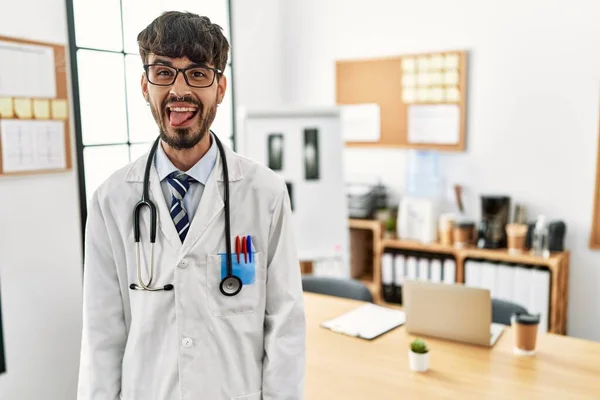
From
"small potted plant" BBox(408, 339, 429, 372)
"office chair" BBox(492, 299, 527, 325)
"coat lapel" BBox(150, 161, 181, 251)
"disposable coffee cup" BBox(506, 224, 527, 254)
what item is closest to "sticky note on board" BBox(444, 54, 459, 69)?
"disposable coffee cup" BBox(506, 224, 527, 254)

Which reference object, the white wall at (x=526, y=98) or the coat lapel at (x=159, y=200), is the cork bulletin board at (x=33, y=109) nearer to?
the coat lapel at (x=159, y=200)

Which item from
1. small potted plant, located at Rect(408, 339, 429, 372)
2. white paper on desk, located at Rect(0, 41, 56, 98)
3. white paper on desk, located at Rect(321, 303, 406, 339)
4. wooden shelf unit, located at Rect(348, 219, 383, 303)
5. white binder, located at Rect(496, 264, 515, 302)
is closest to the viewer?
small potted plant, located at Rect(408, 339, 429, 372)

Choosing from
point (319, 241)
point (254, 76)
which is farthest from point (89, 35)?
point (319, 241)

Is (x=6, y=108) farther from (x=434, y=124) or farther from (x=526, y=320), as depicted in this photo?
(x=434, y=124)

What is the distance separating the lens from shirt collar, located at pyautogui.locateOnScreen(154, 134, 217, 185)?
1.39m

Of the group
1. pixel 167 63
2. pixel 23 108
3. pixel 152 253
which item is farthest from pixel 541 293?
pixel 23 108

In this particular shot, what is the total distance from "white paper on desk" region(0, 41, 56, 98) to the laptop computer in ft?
5.96

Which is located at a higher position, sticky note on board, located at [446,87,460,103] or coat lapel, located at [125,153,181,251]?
sticky note on board, located at [446,87,460,103]

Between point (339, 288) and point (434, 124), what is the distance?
1562 millimetres

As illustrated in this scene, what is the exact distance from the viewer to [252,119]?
3664 mm

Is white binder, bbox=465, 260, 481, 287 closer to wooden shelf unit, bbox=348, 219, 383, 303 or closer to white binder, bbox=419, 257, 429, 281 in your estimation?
white binder, bbox=419, 257, 429, 281

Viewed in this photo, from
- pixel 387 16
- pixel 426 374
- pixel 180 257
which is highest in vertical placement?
pixel 387 16

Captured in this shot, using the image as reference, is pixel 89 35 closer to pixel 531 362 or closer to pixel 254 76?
pixel 254 76

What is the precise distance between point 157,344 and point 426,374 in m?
0.98
